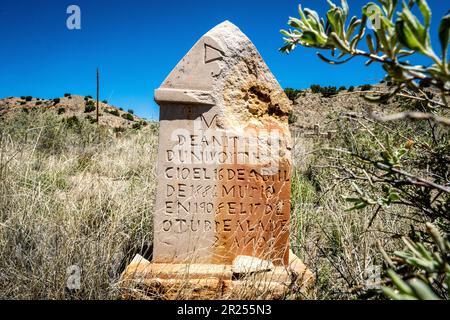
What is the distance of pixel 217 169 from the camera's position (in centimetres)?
251

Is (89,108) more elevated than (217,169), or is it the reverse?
(89,108)

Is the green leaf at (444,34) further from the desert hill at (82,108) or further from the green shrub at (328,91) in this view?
the green shrub at (328,91)

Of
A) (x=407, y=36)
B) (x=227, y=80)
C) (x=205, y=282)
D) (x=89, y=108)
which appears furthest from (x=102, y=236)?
(x=89, y=108)

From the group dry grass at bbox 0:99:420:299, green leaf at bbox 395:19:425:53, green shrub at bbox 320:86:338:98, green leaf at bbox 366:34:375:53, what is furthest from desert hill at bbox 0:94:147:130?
green leaf at bbox 395:19:425:53

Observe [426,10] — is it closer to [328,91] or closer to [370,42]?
[370,42]

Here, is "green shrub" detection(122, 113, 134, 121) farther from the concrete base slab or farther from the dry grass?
Answer: the concrete base slab

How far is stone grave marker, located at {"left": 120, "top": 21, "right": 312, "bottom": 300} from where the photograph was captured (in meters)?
2.46

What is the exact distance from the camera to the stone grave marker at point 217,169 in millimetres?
2457

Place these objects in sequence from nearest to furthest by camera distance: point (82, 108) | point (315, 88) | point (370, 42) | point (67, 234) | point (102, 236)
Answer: point (370, 42)
point (67, 234)
point (102, 236)
point (315, 88)
point (82, 108)

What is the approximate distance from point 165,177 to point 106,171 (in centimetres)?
270

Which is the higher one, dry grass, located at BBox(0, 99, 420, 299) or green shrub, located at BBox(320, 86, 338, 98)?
green shrub, located at BBox(320, 86, 338, 98)

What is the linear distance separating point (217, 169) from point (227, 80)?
0.65m

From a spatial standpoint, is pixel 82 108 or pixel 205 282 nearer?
pixel 205 282

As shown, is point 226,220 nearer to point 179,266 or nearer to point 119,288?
point 179,266
